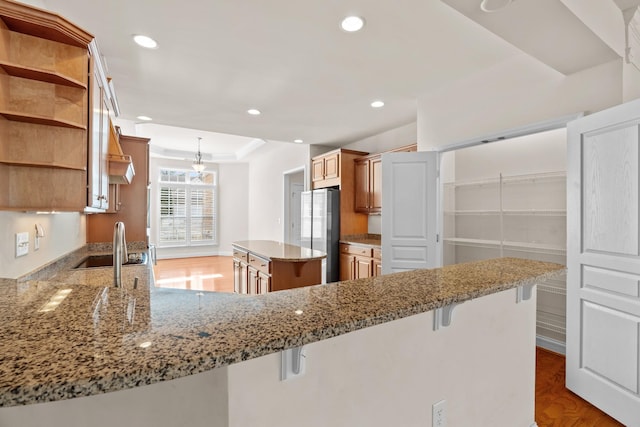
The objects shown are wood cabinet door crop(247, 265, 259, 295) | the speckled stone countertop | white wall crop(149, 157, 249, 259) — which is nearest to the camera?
the speckled stone countertop

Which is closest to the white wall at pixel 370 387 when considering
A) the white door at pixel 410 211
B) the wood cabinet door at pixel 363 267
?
the white door at pixel 410 211

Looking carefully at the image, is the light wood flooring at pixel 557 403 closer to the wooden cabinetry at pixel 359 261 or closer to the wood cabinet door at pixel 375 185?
the wooden cabinetry at pixel 359 261

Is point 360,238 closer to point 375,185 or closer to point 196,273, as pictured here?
point 375,185

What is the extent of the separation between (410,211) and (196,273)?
495 centimetres

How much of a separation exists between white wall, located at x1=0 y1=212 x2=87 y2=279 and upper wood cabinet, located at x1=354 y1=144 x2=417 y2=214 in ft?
12.3

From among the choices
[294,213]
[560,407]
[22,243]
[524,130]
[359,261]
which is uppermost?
[524,130]

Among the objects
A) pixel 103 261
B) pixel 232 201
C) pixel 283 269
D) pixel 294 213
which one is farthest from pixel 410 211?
pixel 232 201

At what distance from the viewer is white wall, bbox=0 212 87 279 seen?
5.02 feet

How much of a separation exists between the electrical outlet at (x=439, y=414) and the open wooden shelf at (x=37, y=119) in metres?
2.11

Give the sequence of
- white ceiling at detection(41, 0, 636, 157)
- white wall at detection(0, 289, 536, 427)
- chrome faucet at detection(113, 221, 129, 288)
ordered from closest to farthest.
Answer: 1. white wall at detection(0, 289, 536, 427)
2. chrome faucet at detection(113, 221, 129, 288)
3. white ceiling at detection(41, 0, 636, 157)

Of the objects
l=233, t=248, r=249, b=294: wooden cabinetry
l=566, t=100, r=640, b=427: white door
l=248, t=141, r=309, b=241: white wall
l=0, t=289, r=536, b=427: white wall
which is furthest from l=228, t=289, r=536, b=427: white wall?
l=248, t=141, r=309, b=241: white wall

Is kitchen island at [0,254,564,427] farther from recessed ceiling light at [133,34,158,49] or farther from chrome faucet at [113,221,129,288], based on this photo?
recessed ceiling light at [133,34,158,49]

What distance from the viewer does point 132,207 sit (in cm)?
400

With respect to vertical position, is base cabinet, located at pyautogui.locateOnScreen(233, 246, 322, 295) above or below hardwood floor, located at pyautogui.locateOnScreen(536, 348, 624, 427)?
above
